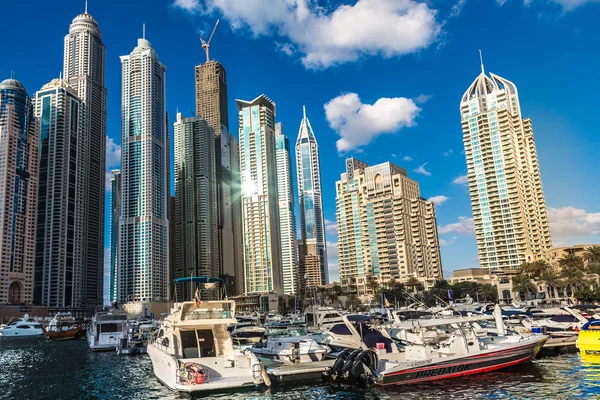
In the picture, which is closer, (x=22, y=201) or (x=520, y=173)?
(x=520, y=173)

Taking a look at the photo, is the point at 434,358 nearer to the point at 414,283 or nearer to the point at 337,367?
the point at 337,367

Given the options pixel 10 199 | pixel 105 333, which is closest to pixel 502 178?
pixel 105 333

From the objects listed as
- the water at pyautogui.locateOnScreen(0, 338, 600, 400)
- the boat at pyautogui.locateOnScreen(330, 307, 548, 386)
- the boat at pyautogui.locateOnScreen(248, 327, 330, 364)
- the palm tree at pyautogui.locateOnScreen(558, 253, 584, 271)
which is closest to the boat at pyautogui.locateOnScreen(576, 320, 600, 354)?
the water at pyautogui.locateOnScreen(0, 338, 600, 400)

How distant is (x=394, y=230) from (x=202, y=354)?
518 ft

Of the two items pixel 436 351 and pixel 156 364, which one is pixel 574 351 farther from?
pixel 156 364

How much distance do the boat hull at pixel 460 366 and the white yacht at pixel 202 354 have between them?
814cm

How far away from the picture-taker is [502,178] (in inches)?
6102

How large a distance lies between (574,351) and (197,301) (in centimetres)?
3054

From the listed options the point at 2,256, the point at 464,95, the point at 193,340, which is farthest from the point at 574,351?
the point at 2,256

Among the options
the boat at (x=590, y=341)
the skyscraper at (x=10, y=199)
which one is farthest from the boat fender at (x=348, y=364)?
the skyscraper at (x=10, y=199)

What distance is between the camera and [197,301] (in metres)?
29.6

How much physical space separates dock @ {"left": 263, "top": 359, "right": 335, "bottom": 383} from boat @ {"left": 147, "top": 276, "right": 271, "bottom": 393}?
3589mm

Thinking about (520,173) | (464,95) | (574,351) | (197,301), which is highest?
(464,95)

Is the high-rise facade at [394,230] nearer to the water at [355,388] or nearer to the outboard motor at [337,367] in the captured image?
the water at [355,388]
